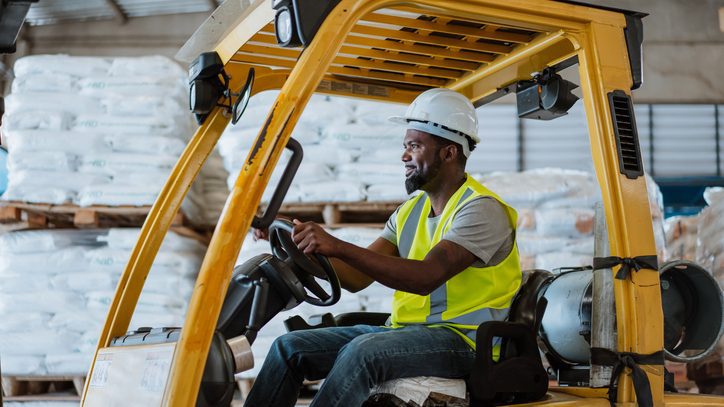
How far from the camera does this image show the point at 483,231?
2.72 metres

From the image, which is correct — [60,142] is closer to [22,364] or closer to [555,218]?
[22,364]

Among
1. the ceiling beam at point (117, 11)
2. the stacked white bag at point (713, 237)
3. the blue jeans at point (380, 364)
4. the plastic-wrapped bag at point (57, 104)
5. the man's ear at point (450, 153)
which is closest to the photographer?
the blue jeans at point (380, 364)

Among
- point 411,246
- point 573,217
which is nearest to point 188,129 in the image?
point 573,217

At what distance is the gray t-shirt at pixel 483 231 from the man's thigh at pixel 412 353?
289 mm

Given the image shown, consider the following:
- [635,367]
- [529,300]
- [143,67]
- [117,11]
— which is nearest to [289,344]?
[529,300]

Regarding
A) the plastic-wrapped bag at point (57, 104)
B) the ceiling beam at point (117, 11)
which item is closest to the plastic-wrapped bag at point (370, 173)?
the plastic-wrapped bag at point (57, 104)

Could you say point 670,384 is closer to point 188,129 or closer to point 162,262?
point 162,262

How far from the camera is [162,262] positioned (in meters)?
5.61

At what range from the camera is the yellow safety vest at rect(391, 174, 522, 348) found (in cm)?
274

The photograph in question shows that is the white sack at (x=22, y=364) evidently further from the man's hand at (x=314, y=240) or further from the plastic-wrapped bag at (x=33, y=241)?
the man's hand at (x=314, y=240)

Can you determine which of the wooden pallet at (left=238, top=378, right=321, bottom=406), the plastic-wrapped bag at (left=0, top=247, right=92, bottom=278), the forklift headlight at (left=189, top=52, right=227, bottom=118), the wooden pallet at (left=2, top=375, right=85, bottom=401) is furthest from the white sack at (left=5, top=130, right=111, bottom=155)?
the forklift headlight at (left=189, top=52, right=227, bottom=118)

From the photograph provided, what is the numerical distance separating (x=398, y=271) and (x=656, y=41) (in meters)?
9.54

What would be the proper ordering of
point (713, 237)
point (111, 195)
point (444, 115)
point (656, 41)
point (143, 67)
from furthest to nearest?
point (656, 41)
point (143, 67)
point (111, 195)
point (713, 237)
point (444, 115)

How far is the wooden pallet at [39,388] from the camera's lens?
18.4 feet
